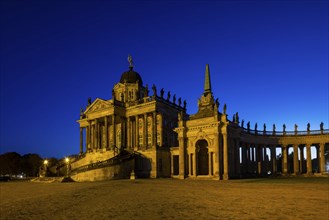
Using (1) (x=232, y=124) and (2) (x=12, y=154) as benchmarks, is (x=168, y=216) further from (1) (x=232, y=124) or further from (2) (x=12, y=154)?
(2) (x=12, y=154)

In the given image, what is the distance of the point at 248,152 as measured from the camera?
2410 inches

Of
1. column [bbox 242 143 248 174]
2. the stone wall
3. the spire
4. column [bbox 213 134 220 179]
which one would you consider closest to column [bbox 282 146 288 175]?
column [bbox 242 143 248 174]

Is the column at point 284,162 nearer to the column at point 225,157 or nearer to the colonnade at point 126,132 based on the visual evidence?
the column at point 225,157

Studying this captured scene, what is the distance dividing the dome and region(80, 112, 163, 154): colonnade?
10.4 meters

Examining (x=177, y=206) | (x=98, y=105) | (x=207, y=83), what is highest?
(x=207, y=83)

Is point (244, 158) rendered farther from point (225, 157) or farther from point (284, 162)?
point (225, 157)

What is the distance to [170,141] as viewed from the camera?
66.0m

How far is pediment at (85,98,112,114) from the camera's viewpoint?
2515 inches

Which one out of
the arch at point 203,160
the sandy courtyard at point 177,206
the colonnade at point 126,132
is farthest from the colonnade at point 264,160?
the sandy courtyard at point 177,206

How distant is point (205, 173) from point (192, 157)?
16.2ft

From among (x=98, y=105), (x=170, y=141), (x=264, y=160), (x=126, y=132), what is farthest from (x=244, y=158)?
(x=98, y=105)

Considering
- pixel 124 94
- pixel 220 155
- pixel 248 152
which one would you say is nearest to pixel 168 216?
pixel 220 155

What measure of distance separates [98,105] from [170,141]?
52.0ft

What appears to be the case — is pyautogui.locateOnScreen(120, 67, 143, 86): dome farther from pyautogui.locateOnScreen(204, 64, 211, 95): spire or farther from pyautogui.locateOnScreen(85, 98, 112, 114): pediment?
pyautogui.locateOnScreen(204, 64, 211, 95): spire
